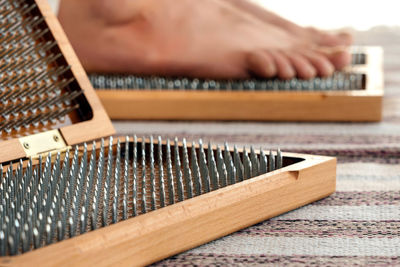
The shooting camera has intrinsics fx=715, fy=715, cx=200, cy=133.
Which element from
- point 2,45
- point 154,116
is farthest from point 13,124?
point 154,116

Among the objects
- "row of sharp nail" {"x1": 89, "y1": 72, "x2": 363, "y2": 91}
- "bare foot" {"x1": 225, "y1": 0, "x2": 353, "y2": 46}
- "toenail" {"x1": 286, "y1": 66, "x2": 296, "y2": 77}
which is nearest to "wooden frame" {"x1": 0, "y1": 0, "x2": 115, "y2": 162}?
"row of sharp nail" {"x1": 89, "y1": 72, "x2": 363, "y2": 91}

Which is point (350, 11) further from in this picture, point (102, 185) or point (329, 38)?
point (102, 185)

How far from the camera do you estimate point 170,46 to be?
1.20 m

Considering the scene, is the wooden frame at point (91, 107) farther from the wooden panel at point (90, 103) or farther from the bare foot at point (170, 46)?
the bare foot at point (170, 46)

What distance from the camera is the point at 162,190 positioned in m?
0.49

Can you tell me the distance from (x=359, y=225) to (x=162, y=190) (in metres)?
0.15

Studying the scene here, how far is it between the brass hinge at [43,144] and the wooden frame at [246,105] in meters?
0.34

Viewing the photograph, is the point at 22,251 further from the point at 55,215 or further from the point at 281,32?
the point at 281,32

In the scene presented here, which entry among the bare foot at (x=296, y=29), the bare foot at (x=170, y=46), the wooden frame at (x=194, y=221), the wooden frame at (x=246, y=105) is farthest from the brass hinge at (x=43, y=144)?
the bare foot at (x=296, y=29)

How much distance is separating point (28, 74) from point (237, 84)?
0.43m

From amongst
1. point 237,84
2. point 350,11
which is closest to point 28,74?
point 237,84

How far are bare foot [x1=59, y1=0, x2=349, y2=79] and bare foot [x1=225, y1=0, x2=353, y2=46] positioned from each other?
0.14 metres

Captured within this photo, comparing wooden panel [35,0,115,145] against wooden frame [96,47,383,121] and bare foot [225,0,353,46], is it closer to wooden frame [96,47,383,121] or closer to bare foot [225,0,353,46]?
wooden frame [96,47,383,121]

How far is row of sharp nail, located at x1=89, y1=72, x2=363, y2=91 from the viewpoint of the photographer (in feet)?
3.44
